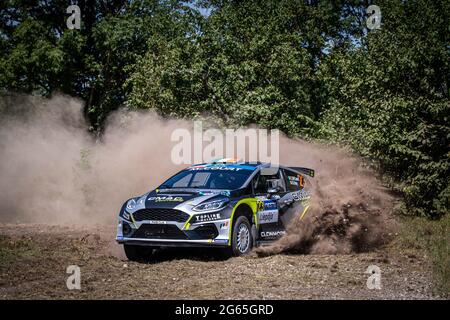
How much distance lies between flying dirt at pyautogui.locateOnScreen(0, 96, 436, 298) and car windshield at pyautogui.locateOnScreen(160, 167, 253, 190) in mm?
1385

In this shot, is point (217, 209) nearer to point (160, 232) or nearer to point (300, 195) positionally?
point (160, 232)

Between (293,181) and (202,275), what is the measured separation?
3894 mm

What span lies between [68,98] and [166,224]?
21.8 metres

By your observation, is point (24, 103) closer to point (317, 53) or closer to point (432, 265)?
point (317, 53)

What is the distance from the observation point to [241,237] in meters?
10.4

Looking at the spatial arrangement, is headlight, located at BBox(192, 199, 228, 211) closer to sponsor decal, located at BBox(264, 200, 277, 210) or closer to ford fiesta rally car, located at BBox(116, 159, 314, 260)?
ford fiesta rally car, located at BBox(116, 159, 314, 260)

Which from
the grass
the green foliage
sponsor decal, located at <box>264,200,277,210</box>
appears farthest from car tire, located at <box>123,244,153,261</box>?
the green foliage

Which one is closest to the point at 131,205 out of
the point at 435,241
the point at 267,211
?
the point at 267,211

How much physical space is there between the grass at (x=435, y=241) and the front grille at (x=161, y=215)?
13.5 feet

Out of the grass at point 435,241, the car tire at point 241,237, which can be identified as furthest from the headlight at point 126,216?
the grass at point 435,241

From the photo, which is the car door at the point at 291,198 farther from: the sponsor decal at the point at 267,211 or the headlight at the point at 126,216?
the headlight at the point at 126,216

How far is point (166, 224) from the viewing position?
991cm

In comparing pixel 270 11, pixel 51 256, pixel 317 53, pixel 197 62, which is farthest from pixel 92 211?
pixel 317 53

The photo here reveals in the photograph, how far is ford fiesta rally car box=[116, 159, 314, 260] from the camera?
9.89 m
